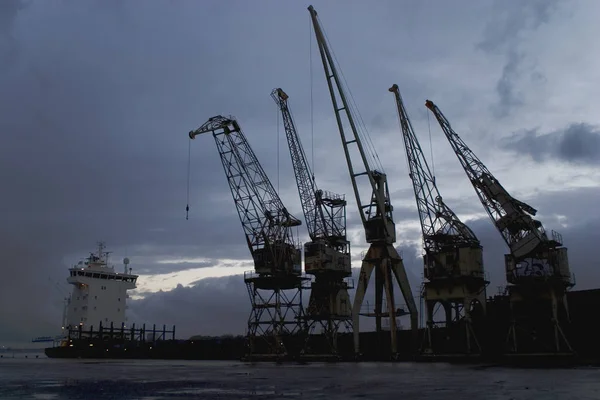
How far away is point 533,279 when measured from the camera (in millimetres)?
71250

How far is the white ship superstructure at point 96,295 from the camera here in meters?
126

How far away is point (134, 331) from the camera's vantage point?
442ft

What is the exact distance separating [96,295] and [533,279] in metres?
95.2

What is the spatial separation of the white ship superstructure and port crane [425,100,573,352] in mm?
90470

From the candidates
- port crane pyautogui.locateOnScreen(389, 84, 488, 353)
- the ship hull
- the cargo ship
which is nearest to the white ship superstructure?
the cargo ship

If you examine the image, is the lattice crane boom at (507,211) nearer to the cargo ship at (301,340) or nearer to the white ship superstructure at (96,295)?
the cargo ship at (301,340)

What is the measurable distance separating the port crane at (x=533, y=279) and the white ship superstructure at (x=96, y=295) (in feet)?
297

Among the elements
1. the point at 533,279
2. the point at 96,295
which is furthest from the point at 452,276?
the point at 96,295

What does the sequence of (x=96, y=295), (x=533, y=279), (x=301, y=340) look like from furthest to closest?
(x=96, y=295), (x=301, y=340), (x=533, y=279)

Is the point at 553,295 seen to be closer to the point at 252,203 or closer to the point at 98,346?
the point at 252,203

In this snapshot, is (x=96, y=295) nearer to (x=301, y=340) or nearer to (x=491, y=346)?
(x=301, y=340)

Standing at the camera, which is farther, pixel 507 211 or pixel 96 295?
pixel 96 295

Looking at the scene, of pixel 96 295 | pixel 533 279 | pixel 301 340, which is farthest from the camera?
pixel 96 295

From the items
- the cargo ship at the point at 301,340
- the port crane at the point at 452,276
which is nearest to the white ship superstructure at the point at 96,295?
the cargo ship at the point at 301,340
